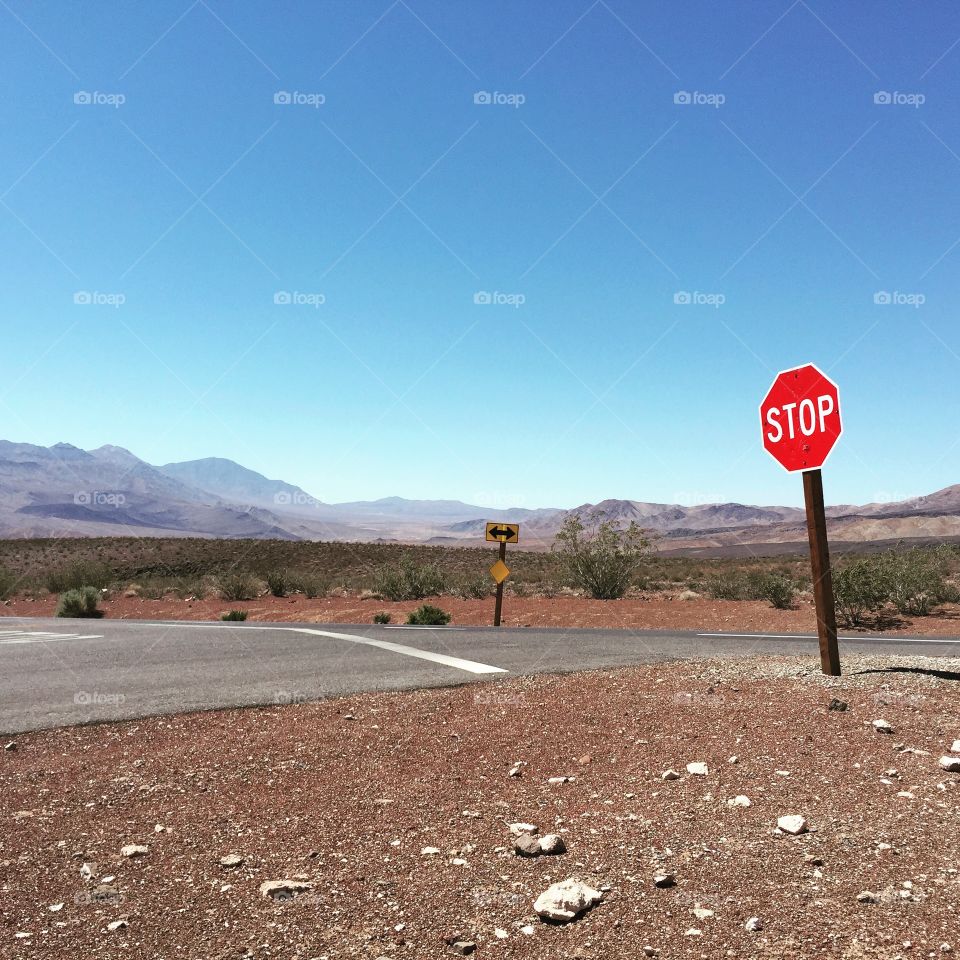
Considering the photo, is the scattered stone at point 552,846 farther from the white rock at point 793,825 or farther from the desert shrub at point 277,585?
the desert shrub at point 277,585

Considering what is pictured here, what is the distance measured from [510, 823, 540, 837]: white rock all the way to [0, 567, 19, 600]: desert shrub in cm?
4436

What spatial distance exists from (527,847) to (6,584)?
4661 centimetres

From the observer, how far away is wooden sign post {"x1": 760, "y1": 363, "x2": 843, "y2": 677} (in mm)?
7258

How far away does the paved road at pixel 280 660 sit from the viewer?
7.99 meters

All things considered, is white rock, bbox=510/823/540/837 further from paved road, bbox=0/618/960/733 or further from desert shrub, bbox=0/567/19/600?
desert shrub, bbox=0/567/19/600

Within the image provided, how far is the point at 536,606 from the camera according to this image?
23422mm

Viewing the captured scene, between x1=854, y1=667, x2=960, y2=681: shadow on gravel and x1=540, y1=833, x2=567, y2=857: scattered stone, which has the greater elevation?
x1=854, y1=667, x2=960, y2=681: shadow on gravel

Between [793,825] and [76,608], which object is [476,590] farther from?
[793,825]

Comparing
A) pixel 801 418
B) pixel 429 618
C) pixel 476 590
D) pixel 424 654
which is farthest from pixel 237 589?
pixel 801 418

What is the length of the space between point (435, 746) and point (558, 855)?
2.10 meters

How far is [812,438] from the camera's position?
745 centimetres

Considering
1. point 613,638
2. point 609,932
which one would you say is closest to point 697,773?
point 609,932

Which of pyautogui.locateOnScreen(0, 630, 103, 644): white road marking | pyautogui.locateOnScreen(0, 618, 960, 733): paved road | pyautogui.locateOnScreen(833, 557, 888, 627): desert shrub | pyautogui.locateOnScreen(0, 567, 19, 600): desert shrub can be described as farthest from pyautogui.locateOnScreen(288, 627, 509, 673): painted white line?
pyautogui.locateOnScreen(0, 567, 19, 600): desert shrub

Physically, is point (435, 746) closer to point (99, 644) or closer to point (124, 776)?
point (124, 776)
